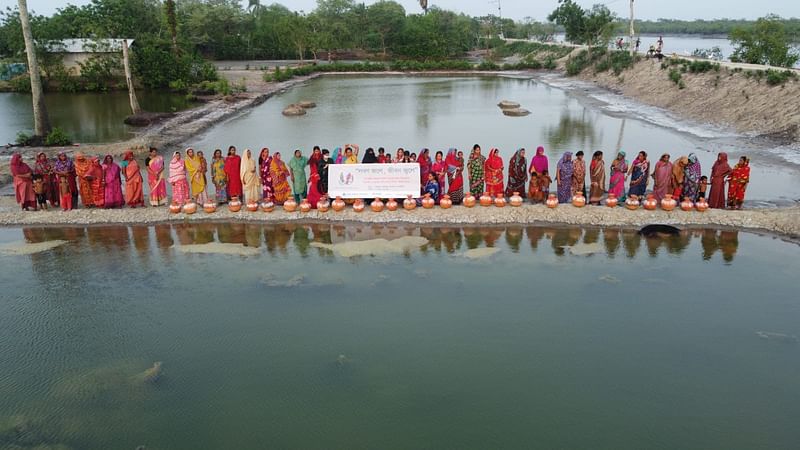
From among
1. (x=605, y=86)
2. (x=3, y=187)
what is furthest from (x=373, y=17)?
(x=3, y=187)

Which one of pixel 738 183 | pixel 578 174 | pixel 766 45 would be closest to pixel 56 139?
pixel 578 174

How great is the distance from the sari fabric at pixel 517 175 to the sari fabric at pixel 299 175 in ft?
14.2

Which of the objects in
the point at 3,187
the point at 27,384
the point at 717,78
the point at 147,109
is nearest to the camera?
the point at 27,384

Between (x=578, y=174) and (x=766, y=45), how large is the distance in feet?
76.1

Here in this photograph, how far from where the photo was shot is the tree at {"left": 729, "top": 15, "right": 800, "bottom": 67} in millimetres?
26453

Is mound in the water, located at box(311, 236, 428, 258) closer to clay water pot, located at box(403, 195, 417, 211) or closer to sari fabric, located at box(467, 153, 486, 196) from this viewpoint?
clay water pot, located at box(403, 195, 417, 211)

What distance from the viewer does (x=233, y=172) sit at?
11.6 meters

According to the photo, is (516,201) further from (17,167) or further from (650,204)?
(17,167)

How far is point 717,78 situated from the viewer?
2383 centimetres

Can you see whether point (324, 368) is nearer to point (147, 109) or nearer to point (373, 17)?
point (147, 109)

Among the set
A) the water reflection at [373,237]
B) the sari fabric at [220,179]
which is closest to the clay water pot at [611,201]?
the water reflection at [373,237]

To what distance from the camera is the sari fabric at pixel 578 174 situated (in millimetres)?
11281

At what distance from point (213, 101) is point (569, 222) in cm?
2407

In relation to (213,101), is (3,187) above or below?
below
